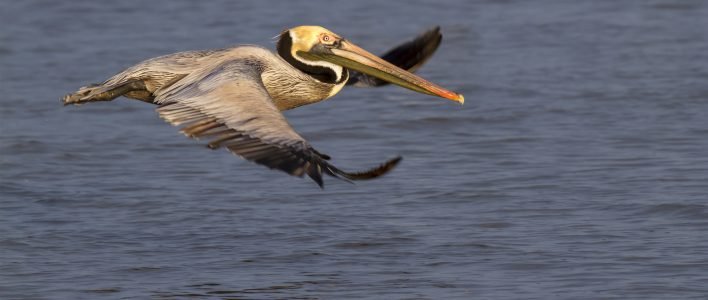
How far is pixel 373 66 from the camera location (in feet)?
26.7

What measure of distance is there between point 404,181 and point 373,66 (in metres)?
1.70

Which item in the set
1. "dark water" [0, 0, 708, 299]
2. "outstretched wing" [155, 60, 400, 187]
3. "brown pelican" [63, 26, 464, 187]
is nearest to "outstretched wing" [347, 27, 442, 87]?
"brown pelican" [63, 26, 464, 187]

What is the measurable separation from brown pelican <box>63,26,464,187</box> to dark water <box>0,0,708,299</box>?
863 millimetres

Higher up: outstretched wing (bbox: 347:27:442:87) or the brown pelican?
the brown pelican

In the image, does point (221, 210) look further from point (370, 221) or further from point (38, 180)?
point (38, 180)

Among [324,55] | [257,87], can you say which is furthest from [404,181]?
[257,87]

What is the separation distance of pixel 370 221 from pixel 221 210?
1009mm

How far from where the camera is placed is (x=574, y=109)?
11648 mm

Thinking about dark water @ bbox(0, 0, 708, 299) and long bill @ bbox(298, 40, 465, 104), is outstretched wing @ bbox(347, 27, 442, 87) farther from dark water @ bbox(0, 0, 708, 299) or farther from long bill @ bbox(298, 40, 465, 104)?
long bill @ bbox(298, 40, 465, 104)

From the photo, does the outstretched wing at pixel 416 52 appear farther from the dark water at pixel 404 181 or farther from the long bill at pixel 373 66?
the long bill at pixel 373 66

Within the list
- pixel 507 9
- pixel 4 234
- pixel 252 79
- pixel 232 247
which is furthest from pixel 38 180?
pixel 507 9

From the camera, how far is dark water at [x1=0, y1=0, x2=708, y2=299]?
7.55 m

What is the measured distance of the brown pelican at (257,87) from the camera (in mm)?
6449

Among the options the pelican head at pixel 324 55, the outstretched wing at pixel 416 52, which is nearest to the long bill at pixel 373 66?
the pelican head at pixel 324 55
